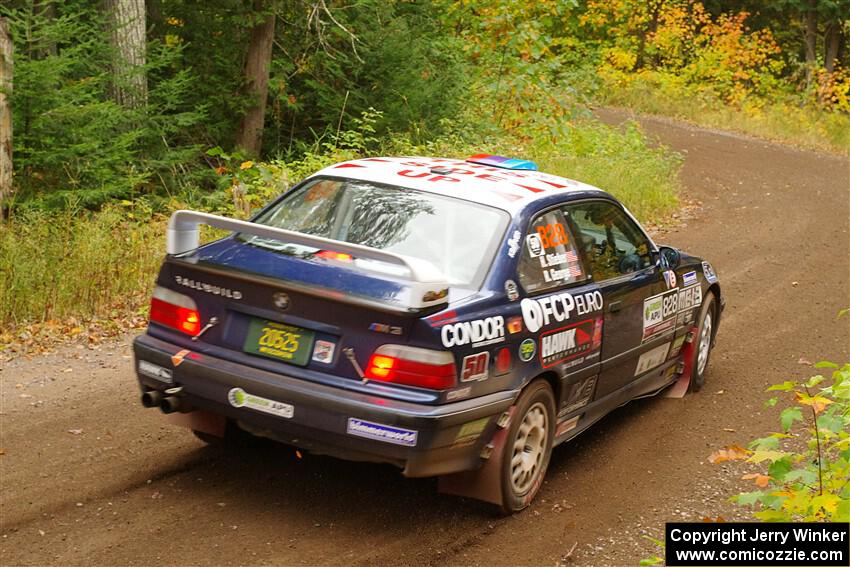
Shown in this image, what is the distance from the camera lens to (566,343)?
5.68 m

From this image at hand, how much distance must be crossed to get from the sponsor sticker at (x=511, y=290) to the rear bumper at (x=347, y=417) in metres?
0.50

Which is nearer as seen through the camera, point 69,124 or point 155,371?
point 155,371

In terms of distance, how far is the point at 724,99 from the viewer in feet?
113

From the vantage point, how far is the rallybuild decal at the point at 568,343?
5.47 m

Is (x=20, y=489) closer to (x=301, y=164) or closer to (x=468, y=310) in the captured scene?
(x=468, y=310)

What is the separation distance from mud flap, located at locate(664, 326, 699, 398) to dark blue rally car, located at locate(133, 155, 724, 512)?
55.3 inches

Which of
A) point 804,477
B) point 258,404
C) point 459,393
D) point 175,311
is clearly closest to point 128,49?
point 175,311

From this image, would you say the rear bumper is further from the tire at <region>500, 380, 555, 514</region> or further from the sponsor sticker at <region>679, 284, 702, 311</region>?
the sponsor sticker at <region>679, 284, 702, 311</region>

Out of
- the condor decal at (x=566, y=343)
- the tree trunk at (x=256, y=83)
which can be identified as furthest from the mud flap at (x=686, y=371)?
the tree trunk at (x=256, y=83)

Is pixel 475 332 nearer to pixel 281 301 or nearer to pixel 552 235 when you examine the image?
pixel 281 301

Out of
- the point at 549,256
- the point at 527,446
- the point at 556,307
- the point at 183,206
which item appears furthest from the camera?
the point at 183,206

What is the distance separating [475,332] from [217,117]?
11164 mm

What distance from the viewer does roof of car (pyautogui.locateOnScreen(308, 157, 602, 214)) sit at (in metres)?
5.83

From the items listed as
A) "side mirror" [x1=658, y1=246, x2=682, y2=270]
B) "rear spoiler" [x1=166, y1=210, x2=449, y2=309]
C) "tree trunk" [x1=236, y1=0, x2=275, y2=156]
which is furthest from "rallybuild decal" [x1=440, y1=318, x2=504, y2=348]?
"tree trunk" [x1=236, y1=0, x2=275, y2=156]
